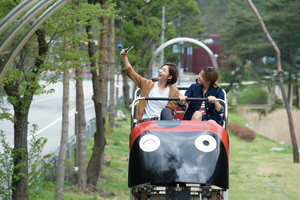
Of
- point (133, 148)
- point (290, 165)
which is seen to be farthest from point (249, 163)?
point (133, 148)

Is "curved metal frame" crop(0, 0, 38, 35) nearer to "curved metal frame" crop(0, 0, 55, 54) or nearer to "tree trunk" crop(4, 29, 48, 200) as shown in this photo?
"curved metal frame" crop(0, 0, 55, 54)

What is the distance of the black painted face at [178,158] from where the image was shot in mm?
4355

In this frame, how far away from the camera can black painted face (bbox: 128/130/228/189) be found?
4.36 meters

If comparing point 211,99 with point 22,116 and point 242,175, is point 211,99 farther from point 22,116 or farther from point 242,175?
point 242,175

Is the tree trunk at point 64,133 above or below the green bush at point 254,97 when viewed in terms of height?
above

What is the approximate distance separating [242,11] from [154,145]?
38.4 metres

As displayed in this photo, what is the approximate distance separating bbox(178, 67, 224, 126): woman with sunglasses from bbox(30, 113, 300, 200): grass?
15.2 ft

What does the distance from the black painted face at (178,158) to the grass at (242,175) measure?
4.88 meters

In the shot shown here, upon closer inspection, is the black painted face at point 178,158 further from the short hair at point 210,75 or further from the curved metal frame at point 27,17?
the curved metal frame at point 27,17

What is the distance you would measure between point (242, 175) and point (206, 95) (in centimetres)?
1061

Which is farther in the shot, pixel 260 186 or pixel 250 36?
pixel 250 36

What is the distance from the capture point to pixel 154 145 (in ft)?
14.9

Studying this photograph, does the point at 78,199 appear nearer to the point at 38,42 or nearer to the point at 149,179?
the point at 38,42

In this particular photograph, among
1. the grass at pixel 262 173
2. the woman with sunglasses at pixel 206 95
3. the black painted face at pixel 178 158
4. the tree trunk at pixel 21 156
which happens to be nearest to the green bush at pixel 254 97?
the grass at pixel 262 173
